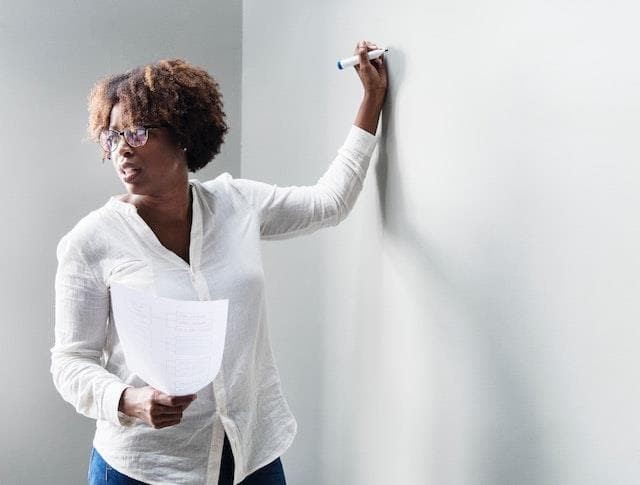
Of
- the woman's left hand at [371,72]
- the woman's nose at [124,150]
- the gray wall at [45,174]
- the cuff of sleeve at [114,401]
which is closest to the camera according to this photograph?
the cuff of sleeve at [114,401]

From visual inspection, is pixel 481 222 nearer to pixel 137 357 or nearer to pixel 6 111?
pixel 137 357

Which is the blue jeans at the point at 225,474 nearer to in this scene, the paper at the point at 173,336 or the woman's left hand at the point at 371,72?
the paper at the point at 173,336

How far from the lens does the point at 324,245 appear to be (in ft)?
6.06

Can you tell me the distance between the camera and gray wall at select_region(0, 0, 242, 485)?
2117 mm

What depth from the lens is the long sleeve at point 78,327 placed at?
1329 millimetres

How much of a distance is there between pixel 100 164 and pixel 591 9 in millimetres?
1522

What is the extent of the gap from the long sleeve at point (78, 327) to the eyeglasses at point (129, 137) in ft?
0.58

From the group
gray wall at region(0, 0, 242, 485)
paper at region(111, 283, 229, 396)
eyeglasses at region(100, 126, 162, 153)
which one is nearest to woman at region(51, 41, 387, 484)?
eyeglasses at region(100, 126, 162, 153)

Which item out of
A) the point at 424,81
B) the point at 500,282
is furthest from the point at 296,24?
the point at 500,282

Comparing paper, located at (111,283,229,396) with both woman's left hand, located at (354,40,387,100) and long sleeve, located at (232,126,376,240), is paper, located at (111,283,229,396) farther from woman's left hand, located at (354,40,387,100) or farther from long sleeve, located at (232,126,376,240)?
woman's left hand, located at (354,40,387,100)

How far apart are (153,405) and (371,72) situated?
0.70 meters

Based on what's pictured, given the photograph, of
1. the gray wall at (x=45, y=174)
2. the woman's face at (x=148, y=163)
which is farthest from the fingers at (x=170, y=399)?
the gray wall at (x=45, y=174)

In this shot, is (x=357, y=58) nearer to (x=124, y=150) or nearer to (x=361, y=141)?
(x=361, y=141)

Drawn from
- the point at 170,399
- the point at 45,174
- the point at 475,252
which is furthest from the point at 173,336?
the point at 45,174
